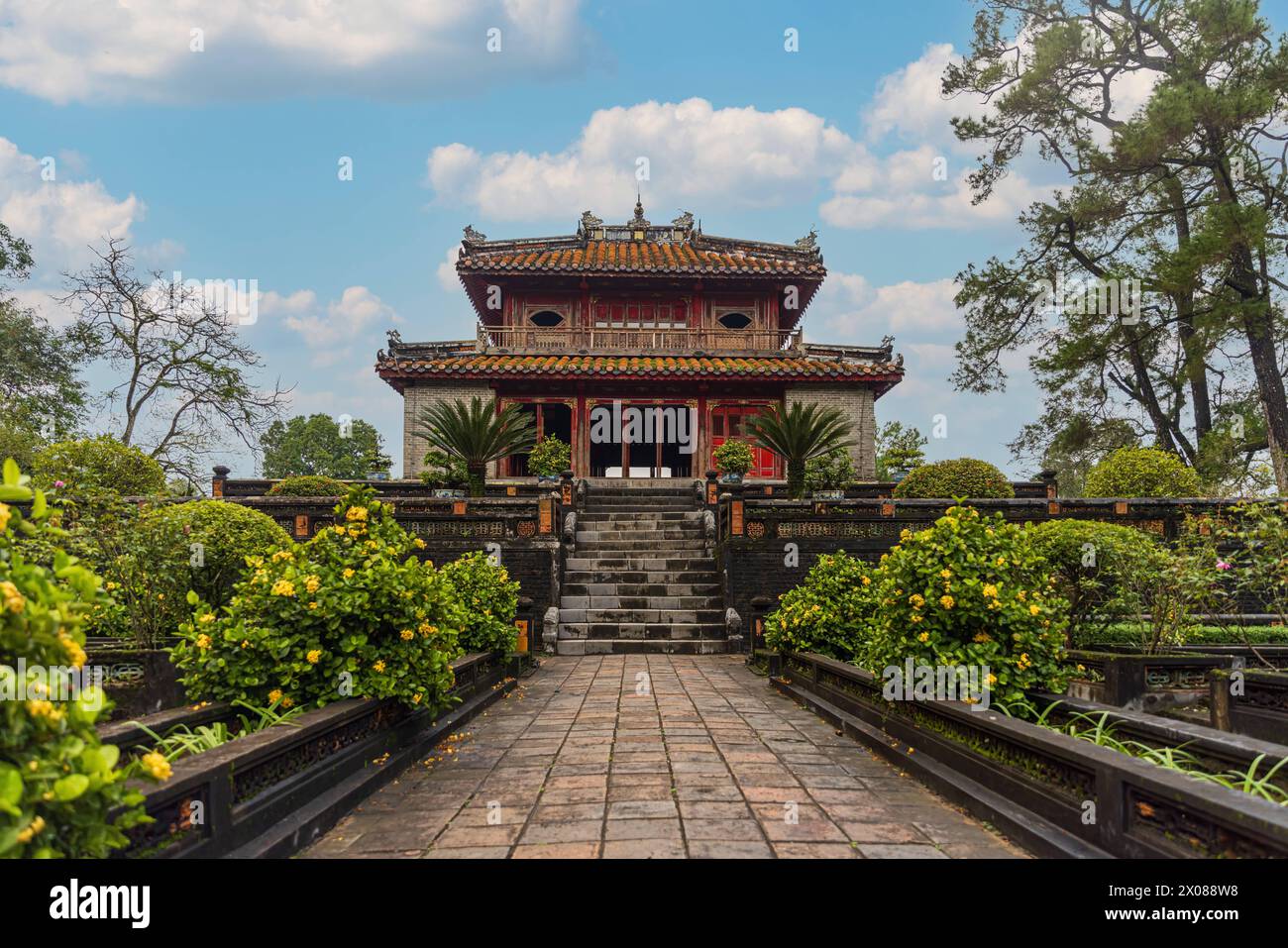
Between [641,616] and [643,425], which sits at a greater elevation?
[643,425]

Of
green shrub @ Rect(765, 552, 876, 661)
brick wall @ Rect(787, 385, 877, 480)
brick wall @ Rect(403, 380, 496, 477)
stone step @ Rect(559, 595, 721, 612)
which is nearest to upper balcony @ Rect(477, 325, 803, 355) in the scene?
brick wall @ Rect(787, 385, 877, 480)

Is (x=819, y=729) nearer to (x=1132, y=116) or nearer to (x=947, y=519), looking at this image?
(x=947, y=519)

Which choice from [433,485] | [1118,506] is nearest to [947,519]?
[1118,506]

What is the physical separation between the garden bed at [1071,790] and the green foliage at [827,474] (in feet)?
37.9

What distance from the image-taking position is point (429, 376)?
64.3 ft

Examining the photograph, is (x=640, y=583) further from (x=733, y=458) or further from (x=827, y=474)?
(x=827, y=474)

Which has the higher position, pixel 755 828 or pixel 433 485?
pixel 433 485

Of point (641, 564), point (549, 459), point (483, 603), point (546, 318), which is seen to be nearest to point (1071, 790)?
point (483, 603)

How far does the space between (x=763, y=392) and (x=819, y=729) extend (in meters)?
15.1

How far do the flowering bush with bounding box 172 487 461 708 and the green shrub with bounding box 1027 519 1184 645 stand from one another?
6.04m

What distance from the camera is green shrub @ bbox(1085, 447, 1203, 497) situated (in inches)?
563

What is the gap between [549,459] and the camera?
18.6 metres

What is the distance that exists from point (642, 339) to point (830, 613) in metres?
14.9

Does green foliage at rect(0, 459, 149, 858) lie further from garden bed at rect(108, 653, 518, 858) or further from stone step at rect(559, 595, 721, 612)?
stone step at rect(559, 595, 721, 612)
